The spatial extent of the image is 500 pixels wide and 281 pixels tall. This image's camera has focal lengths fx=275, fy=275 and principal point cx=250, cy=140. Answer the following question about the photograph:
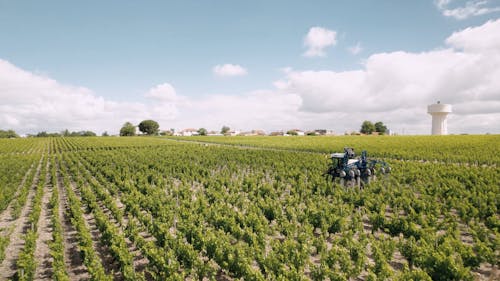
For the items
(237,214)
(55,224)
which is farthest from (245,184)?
(55,224)

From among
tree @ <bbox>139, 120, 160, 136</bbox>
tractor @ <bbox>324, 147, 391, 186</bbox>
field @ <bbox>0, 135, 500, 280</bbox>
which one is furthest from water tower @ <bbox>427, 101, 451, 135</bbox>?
tree @ <bbox>139, 120, 160, 136</bbox>

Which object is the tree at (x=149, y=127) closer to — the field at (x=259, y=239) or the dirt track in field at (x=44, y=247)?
the field at (x=259, y=239)

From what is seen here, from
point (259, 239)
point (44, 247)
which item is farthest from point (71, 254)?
point (259, 239)

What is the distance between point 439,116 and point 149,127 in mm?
139434

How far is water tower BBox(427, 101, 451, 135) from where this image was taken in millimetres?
95375

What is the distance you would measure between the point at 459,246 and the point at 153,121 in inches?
6549

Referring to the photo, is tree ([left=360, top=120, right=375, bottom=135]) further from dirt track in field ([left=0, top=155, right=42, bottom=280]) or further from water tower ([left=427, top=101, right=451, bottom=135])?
dirt track in field ([left=0, top=155, right=42, bottom=280])

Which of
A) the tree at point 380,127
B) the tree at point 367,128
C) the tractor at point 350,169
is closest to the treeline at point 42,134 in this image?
the tree at point 367,128

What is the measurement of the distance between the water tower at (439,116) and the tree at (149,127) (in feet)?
441

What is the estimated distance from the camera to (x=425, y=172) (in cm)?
2014

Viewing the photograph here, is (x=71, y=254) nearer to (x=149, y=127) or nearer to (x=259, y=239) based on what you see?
(x=259, y=239)

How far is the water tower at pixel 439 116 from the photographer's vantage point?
9538cm

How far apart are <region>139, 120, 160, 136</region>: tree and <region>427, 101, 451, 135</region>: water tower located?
13441cm

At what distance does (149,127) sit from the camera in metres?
159
